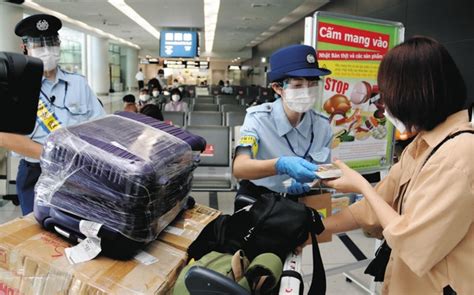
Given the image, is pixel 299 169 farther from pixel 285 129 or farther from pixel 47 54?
pixel 47 54

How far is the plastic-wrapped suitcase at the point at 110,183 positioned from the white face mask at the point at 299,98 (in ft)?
2.56

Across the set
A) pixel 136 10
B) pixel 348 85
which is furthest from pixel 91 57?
pixel 348 85

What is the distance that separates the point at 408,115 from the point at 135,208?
78cm

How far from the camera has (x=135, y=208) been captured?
99 centimetres

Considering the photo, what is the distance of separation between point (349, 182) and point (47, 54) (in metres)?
1.68

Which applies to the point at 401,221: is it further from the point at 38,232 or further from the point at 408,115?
the point at 38,232

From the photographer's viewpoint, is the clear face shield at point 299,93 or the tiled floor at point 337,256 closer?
the clear face shield at point 299,93

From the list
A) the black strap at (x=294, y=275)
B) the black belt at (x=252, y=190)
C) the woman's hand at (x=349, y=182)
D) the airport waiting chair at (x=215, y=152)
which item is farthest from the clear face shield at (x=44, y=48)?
the airport waiting chair at (x=215, y=152)

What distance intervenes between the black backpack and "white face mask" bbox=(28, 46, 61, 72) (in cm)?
144

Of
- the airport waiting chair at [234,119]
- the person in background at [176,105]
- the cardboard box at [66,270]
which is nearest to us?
the cardboard box at [66,270]

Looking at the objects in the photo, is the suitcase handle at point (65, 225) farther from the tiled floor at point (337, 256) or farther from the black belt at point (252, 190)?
the tiled floor at point (337, 256)

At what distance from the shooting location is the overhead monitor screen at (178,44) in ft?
45.5

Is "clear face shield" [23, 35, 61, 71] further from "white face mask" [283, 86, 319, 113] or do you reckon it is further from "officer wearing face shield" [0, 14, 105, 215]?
"white face mask" [283, 86, 319, 113]

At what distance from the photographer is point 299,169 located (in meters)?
1.37
